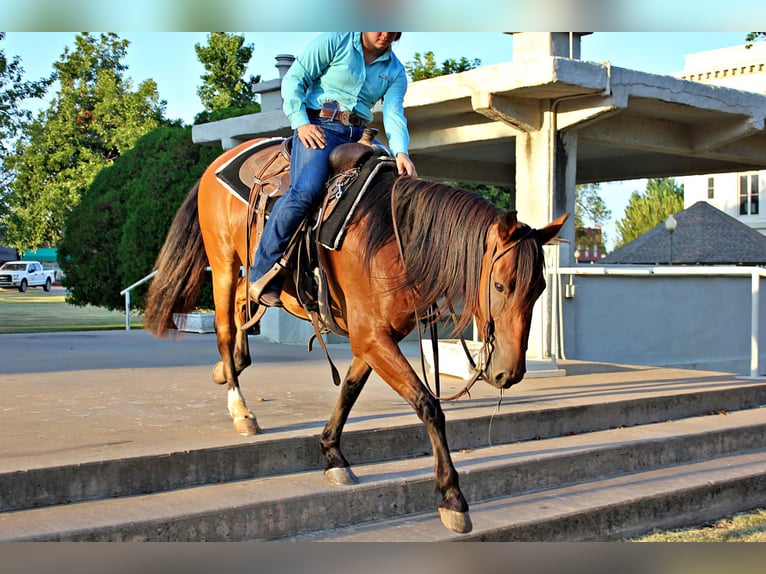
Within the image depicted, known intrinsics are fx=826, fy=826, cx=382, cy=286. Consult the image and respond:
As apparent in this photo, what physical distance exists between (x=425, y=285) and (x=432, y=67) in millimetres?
26639

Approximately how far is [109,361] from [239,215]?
4032mm

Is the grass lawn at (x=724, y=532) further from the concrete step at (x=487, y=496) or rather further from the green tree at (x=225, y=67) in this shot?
the green tree at (x=225, y=67)

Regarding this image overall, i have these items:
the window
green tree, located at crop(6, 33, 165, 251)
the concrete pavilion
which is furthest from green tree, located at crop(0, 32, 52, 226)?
the window

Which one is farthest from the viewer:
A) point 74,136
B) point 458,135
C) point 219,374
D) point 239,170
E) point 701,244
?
point 74,136

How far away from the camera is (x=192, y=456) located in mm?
4426

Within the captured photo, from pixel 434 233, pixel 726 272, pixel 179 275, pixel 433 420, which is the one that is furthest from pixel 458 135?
pixel 433 420

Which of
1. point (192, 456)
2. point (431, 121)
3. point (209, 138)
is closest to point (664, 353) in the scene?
point (431, 121)

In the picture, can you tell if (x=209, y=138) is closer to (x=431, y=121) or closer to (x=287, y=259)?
(x=431, y=121)

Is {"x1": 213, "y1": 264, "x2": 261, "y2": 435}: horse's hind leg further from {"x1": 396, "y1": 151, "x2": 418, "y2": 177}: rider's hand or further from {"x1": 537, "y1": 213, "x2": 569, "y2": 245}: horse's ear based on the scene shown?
{"x1": 537, "y1": 213, "x2": 569, "y2": 245}: horse's ear

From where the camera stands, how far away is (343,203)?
14.6 feet

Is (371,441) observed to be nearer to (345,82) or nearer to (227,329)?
(227,329)

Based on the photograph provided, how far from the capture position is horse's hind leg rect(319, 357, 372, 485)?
4.59 m

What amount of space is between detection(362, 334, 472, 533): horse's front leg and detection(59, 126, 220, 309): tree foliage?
17.2 meters
